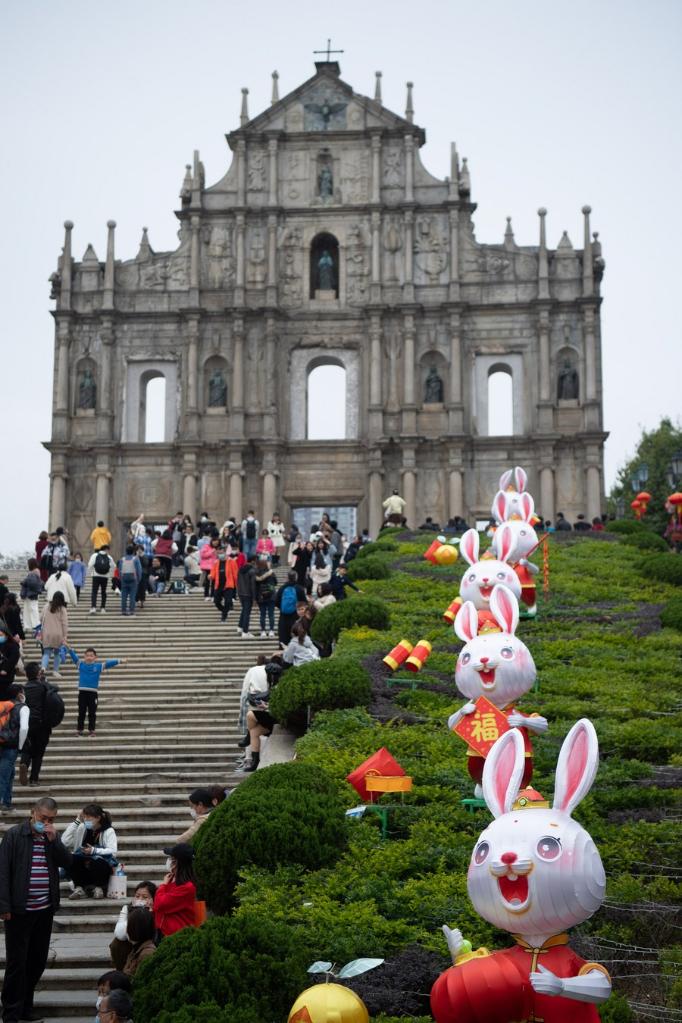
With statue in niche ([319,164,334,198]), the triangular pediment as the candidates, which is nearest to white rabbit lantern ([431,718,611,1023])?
statue in niche ([319,164,334,198])

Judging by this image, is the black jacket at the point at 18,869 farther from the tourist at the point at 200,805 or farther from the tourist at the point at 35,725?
the tourist at the point at 35,725

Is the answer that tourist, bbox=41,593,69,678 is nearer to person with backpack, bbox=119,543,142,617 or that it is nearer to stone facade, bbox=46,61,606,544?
person with backpack, bbox=119,543,142,617

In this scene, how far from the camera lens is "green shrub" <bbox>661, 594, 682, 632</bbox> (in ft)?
69.5

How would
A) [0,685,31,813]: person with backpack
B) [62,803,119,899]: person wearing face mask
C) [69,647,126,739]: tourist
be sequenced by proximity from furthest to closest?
[69,647,126,739]: tourist → [0,685,31,813]: person with backpack → [62,803,119,899]: person wearing face mask

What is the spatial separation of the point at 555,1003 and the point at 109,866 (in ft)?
19.7

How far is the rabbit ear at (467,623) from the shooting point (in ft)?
40.3

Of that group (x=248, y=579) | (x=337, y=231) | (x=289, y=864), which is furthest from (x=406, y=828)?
(x=337, y=231)

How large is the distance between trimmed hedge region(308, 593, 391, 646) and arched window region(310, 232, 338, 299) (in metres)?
23.0

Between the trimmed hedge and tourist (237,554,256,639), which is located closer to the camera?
the trimmed hedge

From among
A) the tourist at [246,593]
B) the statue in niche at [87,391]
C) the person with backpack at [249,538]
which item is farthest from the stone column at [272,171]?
the tourist at [246,593]

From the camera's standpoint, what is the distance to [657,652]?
19.6 metres

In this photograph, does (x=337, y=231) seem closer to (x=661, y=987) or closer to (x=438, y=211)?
(x=438, y=211)

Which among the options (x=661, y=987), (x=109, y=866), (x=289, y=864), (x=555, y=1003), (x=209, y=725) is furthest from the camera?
(x=209, y=725)

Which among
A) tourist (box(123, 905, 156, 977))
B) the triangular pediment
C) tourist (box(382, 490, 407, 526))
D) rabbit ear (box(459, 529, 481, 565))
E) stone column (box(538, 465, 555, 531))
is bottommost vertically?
tourist (box(123, 905, 156, 977))
